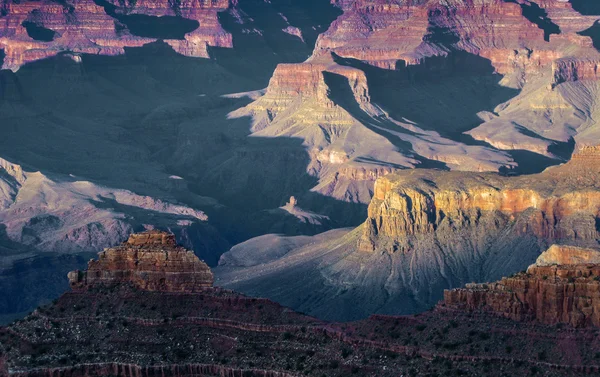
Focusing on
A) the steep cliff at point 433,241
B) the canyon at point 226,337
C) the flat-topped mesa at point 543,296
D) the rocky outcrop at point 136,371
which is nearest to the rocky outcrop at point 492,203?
the steep cliff at point 433,241

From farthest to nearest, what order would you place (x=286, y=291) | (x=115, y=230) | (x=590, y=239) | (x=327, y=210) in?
(x=327, y=210) → (x=115, y=230) → (x=286, y=291) → (x=590, y=239)

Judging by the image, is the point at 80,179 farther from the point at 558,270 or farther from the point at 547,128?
the point at 558,270

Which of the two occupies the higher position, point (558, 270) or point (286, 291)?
point (558, 270)

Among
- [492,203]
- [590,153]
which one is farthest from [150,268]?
[492,203]

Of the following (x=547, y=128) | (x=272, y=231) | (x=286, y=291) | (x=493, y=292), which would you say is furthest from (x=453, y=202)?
(x=547, y=128)

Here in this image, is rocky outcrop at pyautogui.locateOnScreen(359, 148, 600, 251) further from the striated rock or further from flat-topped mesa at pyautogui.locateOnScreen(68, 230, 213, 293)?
flat-topped mesa at pyautogui.locateOnScreen(68, 230, 213, 293)
